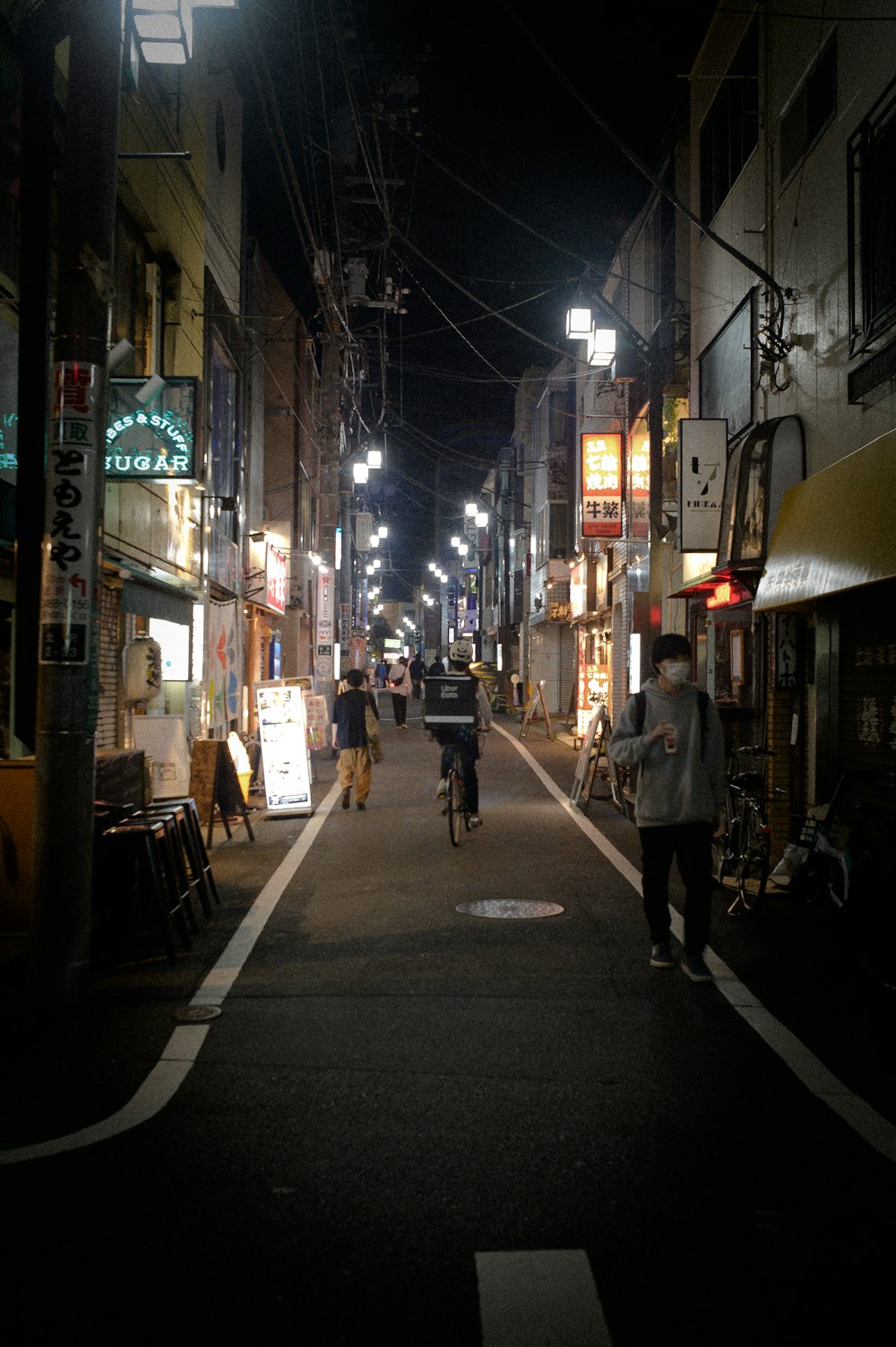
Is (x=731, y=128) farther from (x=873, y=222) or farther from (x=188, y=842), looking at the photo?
(x=188, y=842)

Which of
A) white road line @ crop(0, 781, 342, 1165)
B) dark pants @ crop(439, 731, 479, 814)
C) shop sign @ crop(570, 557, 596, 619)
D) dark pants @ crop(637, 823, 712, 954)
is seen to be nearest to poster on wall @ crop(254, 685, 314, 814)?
dark pants @ crop(439, 731, 479, 814)

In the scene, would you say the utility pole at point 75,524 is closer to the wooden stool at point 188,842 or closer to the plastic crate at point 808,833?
the wooden stool at point 188,842

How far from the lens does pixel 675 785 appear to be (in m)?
6.86

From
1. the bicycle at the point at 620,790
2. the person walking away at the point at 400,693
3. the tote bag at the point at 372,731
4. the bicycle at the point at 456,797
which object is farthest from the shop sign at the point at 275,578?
the bicycle at the point at 456,797

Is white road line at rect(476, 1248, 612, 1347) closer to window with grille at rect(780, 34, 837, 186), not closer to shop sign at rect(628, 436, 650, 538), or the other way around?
window with grille at rect(780, 34, 837, 186)

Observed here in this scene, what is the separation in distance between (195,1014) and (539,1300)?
3.31m

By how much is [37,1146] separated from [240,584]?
19.1 m

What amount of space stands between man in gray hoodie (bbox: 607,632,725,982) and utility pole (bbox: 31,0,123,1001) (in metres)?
3.41

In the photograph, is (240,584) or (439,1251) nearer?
(439,1251)

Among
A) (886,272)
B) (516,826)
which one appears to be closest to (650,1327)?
(886,272)

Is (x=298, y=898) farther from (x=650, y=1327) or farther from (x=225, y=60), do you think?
(x=225, y=60)

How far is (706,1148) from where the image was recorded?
416 centimetres

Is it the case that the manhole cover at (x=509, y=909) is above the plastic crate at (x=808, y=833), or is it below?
below

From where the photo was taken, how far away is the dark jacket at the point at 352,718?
595 inches
